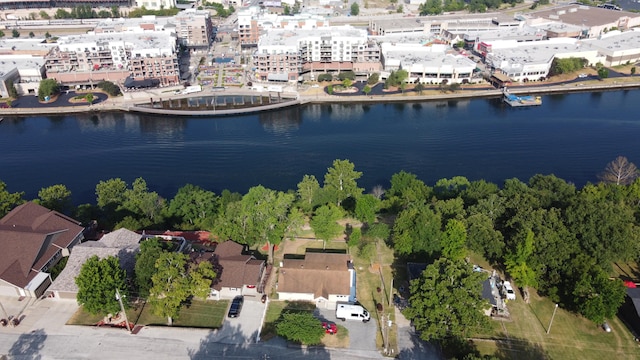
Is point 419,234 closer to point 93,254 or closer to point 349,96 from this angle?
point 93,254

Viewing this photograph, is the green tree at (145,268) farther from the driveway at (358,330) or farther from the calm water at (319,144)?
the calm water at (319,144)

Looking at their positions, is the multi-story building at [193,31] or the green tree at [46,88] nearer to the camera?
the green tree at [46,88]

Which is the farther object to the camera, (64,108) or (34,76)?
(34,76)

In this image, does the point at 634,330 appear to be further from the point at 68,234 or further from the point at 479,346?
the point at 68,234

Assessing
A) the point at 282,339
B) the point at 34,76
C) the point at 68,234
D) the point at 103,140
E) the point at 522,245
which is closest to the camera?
the point at 282,339

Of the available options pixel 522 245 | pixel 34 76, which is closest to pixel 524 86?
pixel 522 245

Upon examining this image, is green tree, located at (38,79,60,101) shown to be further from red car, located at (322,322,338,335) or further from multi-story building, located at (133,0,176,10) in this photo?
red car, located at (322,322,338,335)

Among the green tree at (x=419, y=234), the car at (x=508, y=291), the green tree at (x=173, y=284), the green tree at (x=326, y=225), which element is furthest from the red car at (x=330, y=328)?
the car at (x=508, y=291)
